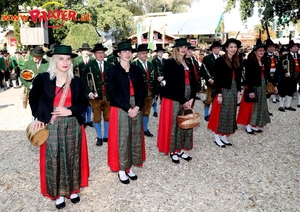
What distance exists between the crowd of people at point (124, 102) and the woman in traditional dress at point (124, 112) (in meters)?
0.01

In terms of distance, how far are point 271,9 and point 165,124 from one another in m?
9.67

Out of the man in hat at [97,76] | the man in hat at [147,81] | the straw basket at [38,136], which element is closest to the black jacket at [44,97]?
the straw basket at [38,136]

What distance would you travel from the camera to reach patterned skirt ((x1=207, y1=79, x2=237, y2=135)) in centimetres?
538

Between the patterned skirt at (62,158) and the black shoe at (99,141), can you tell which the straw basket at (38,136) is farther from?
the black shoe at (99,141)

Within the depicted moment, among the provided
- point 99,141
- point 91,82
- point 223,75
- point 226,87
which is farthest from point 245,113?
point 91,82

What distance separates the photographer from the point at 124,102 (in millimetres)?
3857

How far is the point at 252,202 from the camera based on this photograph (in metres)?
3.69

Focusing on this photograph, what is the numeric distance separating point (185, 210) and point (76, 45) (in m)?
22.5

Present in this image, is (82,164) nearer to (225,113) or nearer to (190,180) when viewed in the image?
(190,180)

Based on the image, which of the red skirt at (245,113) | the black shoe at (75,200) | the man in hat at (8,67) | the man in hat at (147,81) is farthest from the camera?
the man in hat at (8,67)

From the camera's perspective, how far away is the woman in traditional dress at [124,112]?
389cm

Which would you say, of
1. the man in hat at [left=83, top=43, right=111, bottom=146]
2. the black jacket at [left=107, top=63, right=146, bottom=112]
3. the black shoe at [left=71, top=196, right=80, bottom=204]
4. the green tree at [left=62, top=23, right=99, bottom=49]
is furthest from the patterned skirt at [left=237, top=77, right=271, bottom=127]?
the green tree at [left=62, top=23, right=99, bottom=49]

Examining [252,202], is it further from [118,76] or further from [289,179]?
[118,76]

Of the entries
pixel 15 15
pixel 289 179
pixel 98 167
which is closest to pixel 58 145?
pixel 98 167
